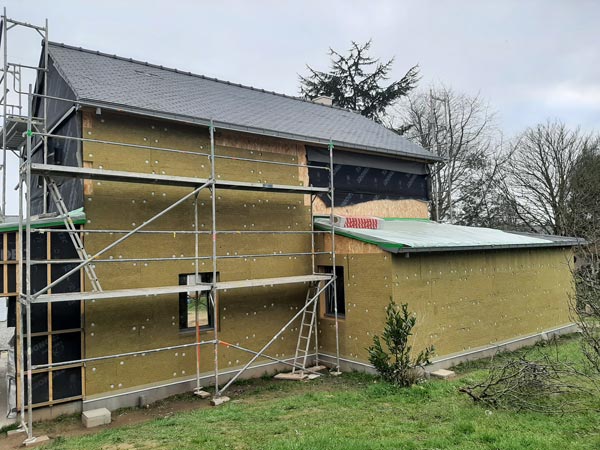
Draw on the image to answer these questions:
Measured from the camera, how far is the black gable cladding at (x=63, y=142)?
9.46 m

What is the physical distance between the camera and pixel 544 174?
30359mm

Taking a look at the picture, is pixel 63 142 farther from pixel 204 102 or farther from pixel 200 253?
pixel 200 253

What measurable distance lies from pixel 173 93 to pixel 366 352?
833 cm

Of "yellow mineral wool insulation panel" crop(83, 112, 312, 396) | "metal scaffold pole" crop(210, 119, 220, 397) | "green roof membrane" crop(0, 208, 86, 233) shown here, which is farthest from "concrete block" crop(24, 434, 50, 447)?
"green roof membrane" crop(0, 208, 86, 233)

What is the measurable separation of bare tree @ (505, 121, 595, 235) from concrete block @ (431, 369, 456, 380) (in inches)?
877

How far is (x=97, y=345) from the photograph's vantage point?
898 cm

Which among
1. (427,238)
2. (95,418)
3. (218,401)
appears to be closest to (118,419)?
(95,418)

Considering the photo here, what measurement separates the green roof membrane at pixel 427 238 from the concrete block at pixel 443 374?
2.85m

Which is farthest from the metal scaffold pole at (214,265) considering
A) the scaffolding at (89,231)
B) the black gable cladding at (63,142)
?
the black gable cladding at (63,142)

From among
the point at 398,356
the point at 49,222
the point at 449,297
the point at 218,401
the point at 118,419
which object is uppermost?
the point at 49,222

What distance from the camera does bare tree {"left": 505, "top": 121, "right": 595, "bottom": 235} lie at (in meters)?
29.4

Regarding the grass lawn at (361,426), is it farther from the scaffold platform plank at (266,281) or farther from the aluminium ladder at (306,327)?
the aluminium ladder at (306,327)

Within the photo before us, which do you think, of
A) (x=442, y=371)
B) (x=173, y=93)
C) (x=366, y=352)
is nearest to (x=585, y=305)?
(x=442, y=371)

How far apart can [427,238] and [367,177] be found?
3353 mm
